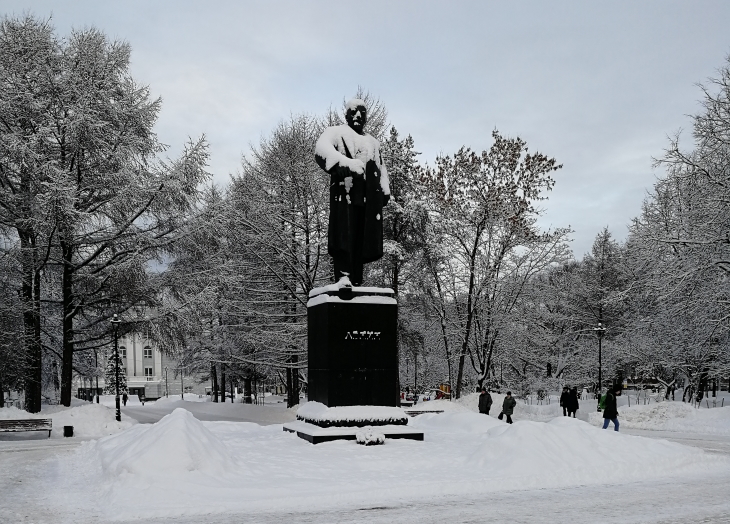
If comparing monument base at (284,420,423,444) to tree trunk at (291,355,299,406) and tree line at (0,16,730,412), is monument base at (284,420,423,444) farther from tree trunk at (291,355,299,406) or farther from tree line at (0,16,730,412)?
tree trunk at (291,355,299,406)

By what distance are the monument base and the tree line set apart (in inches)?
494

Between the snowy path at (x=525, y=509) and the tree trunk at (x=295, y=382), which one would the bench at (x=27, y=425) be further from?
the tree trunk at (x=295, y=382)

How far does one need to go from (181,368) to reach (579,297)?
25959 mm

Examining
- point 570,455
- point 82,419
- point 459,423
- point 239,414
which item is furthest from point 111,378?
point 570,455

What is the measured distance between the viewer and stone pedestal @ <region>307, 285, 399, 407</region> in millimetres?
11070

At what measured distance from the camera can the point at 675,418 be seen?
24.4m

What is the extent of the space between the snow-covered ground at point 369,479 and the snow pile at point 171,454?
0.02 meters

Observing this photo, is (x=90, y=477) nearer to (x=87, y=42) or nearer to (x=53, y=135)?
(x=53, y=135)

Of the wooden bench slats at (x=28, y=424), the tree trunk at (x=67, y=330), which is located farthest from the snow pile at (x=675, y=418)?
the tree trunk at (x=67, y=330)

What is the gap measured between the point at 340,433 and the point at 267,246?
17.5 metres

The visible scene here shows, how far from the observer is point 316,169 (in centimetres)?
2692

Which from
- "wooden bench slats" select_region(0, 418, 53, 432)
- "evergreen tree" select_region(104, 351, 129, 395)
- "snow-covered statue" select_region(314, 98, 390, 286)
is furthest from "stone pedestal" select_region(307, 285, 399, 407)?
"evergreen tree" select_region(104, 351, 129, 395)

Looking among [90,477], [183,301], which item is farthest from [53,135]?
[90,477]

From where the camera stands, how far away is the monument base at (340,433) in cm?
1057
